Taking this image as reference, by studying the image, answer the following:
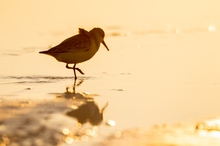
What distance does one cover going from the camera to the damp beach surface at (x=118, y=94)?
6.20m

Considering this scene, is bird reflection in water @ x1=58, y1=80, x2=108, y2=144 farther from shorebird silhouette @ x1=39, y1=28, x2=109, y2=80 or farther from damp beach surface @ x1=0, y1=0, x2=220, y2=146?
shorebird silhouette @ x1=39, y1=28, x2=109, y2=80

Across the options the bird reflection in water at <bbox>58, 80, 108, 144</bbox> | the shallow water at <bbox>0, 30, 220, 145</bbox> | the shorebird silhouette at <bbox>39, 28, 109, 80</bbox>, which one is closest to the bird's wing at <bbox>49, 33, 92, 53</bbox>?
the shorebird silhouette at <bbox>39, 28, 109, 80</bbox>

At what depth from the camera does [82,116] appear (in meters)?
7.10

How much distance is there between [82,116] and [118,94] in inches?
56.6

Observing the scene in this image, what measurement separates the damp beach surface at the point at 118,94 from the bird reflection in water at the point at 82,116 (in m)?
0.01

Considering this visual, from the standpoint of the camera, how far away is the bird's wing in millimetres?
9992

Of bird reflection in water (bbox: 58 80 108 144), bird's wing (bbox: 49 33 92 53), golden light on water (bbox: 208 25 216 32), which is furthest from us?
golden light on water (bbox: 208 25 216 32)

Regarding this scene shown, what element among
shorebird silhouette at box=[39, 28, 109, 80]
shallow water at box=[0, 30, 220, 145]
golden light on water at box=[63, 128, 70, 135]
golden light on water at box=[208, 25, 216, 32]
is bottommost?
golden light on water at box=[63, 128, 70, 135]

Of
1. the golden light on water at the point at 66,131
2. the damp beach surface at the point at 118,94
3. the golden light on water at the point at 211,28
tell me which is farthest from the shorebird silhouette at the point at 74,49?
the golden light on water at the point at 211,28

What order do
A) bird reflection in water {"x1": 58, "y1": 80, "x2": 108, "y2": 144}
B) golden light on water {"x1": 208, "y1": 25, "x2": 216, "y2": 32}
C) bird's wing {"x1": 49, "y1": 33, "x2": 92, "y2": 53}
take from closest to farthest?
bird reflection in water {"x1": 58, "y1": 80, "x2": 108, "y2": 144}
bird's wing {"x1": 49, "y1": 33, "x2": 92, "y2": 53}
golden light on water {"x1": 208, "y1": 25, "x2": 216, "y2": 32}

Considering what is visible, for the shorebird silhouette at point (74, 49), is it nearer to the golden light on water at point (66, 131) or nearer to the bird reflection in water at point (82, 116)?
the bird reflection in water at point (82, 116)

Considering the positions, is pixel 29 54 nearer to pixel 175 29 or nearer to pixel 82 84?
pixel 82 84

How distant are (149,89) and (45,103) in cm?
174

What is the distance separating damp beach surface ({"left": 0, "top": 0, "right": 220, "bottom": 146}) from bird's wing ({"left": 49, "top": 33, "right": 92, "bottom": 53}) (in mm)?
464
